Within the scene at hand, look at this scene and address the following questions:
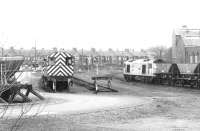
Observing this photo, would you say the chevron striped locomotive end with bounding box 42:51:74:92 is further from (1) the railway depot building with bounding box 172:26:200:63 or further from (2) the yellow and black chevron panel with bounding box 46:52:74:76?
(1) the railway depot building with bounding box 172:26:200:63

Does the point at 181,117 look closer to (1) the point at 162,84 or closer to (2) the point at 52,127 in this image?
(2) the point at 52,127

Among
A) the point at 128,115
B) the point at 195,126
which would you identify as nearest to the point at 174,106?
the point at 128,115

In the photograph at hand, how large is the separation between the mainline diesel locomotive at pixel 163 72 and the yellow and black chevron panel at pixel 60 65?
13.5m

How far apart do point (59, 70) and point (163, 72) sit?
1681 centimetres

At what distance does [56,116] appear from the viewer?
16.2m

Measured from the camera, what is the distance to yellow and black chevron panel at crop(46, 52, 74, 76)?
30.7 m

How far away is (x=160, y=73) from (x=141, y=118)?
27951 mm

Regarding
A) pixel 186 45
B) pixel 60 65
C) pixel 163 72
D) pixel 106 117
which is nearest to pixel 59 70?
pixel 60 65

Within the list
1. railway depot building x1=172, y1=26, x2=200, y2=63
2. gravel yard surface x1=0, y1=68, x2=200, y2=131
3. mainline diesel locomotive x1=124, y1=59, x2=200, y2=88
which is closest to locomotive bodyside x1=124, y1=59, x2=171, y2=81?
mainline diesel locomotive x1=124, y1=59, x2=200, y2=88

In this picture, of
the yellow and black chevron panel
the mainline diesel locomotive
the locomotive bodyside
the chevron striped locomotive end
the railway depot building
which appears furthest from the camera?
the railway depot building

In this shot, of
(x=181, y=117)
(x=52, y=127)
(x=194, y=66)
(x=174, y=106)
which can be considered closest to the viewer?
(x=52, y=127)

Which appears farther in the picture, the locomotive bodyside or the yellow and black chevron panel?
the locomotive bodyside

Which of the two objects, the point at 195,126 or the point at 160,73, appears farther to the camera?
the point at 160,73

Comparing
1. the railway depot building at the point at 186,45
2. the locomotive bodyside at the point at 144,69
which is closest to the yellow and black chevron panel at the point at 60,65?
the locomotive bodyside at the point at 144,69
